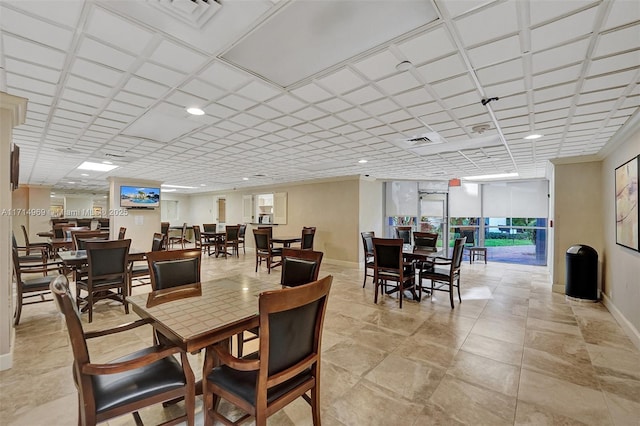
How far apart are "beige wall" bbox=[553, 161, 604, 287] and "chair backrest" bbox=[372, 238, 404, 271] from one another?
10.3ft

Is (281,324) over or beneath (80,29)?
beneath

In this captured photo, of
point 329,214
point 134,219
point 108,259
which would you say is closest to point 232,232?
point 134,219

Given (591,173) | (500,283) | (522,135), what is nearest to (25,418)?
(522,135)

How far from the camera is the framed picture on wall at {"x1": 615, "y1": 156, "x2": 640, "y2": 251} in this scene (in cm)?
282

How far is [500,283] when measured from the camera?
18.0ft

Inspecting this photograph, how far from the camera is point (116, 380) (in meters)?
1.42

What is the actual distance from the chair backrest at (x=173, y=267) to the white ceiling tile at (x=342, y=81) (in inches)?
73.2

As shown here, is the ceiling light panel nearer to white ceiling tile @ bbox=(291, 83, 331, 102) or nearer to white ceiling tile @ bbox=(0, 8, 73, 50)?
white ceiling tile @ bbox=(291, 83, 331, 102)

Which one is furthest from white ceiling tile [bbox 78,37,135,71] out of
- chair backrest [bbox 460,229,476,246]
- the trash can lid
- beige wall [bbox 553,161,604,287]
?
chair backrest [bbox 460,229,476,246]

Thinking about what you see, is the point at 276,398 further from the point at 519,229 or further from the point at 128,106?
the point at 519,229

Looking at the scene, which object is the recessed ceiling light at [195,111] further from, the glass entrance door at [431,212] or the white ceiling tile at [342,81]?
the glass entrance door at [431,212]

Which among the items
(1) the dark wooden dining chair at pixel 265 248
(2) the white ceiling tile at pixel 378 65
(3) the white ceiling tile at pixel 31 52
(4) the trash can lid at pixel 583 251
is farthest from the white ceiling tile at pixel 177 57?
(4) the trash can lid at pixel 583 251

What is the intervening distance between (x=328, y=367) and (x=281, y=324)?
4.64 ft

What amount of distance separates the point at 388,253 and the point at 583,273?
3036 mm
